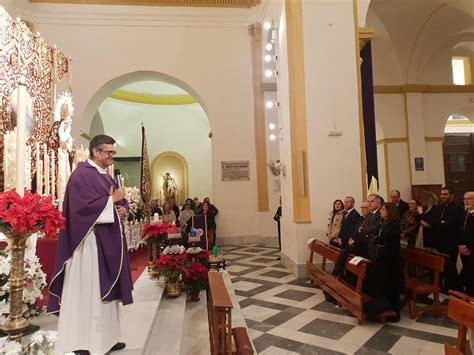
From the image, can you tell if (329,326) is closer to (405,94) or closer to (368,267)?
(368,267)

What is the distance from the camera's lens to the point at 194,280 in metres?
4.48

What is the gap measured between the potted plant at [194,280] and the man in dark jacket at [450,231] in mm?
3302

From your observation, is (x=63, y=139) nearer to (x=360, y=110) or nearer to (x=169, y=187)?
(x=360, y=110)

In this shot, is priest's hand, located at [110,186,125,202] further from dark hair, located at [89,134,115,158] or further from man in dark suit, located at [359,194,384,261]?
man in dark suit, located at [359,194,384,261]

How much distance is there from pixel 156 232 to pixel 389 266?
10.9 ft

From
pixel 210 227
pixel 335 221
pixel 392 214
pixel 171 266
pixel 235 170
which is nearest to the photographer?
pixel 392 214

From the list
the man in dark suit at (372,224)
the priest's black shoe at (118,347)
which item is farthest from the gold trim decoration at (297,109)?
the priest's black shoe at (118,347)

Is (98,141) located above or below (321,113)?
below

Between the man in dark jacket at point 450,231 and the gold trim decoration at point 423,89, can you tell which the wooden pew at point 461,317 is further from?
the gold trim decoration at point 423,89

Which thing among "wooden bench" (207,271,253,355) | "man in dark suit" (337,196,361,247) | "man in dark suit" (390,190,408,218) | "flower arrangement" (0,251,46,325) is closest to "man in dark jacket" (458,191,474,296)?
"man in dark suit" (337,196,361,247)

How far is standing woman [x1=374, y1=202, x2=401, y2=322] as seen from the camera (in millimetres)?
3717

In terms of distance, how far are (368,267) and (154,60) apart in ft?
28.0

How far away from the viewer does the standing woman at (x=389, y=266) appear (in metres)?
3.72

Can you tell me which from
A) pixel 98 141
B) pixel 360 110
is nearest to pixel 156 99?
pixel 360 110
